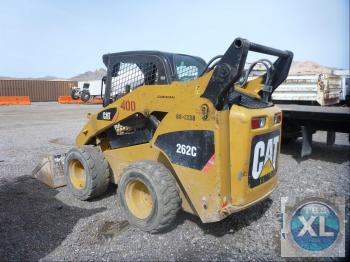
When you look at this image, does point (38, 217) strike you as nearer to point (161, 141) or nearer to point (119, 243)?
point (119, 243)

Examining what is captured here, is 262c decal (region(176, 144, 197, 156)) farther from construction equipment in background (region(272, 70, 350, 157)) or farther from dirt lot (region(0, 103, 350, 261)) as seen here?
construction equipment in background (region(272, 70, 350, 157))

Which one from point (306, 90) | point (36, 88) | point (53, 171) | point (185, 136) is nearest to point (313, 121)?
point (185, 136)

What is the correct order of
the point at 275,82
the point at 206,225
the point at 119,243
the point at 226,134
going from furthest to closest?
the point at 275,82 < the point at 206,225 < the point at 119,243 < the point at 226,134

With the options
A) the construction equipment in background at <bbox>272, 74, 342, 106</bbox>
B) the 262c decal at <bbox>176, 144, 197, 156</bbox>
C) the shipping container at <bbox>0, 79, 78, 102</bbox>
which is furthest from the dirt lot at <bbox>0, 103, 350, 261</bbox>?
the shipping container at <bbox>0, 79, 78, 102</bbox>

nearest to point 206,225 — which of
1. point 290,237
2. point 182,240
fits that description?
point 182,240

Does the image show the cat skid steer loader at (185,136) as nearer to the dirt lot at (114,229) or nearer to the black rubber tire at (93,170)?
the black rubber tire at (93,170)

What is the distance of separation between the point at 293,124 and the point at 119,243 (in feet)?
17.1

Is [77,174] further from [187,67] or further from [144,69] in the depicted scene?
[187,67]

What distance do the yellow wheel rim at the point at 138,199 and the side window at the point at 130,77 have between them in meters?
1.27

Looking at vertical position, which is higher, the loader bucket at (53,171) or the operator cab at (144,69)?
the operator cab at (144,69)

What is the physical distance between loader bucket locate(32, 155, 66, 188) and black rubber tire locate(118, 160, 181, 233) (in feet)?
7.10

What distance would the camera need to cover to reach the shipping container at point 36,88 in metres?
33.9

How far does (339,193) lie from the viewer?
5.24 meters

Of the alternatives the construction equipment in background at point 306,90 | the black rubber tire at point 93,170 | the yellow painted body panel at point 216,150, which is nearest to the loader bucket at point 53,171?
the black rubber tire at point 93,170
